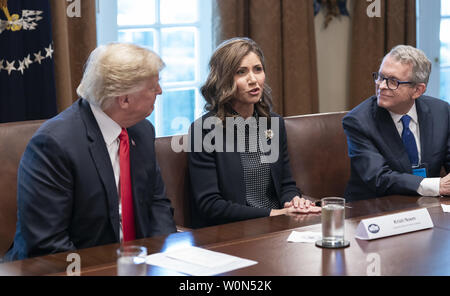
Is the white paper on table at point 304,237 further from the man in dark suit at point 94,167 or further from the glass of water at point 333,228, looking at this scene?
the man in dark suit at point 94,167

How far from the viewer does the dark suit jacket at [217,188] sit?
2770 mm

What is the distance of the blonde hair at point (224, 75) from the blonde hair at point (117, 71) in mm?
641

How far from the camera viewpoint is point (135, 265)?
Result: 5.26 ft

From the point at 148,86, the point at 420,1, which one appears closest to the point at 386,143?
the point at 148,86

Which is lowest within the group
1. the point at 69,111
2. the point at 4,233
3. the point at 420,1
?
the point at 4,233

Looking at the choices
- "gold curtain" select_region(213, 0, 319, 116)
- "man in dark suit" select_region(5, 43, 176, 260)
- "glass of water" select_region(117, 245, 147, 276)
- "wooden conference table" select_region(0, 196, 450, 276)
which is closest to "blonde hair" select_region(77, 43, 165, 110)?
"man in dark suit" select_region(5, 43, 176, 260)

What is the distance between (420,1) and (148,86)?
11.1 ft

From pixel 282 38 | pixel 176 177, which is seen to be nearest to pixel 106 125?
pixel 176 177

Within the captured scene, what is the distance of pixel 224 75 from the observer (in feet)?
9.55

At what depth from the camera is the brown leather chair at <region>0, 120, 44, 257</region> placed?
2.46 metres

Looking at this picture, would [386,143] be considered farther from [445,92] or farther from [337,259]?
[445,92]

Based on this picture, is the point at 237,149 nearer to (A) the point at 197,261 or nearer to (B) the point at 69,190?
(B) the point at 69,190

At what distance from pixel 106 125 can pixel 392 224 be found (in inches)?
40.3

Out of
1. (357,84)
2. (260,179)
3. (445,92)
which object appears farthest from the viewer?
(445,92)
